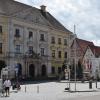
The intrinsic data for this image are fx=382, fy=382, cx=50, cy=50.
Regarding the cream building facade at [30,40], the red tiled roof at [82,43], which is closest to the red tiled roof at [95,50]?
the red tiled roof at [82,43]

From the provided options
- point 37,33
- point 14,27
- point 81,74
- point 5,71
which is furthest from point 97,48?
point 5,71

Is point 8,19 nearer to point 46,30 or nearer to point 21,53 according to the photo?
point 21,53

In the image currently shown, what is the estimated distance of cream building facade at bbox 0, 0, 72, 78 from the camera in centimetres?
7206

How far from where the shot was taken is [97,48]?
109938 mm

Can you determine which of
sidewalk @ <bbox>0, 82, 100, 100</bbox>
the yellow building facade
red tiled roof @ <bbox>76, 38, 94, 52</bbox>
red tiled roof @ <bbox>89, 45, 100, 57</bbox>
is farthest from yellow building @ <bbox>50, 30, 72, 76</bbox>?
sidewalk @ <bbox>0, 82, 100, 100</bbox>

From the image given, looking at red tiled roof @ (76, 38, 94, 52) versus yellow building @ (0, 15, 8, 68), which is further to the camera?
red tiled roof @ (76, 38, 94, 52)

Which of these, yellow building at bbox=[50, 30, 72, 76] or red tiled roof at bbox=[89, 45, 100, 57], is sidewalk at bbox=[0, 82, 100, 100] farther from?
red tiled roof at bbox=[89, 45, 100, 57]

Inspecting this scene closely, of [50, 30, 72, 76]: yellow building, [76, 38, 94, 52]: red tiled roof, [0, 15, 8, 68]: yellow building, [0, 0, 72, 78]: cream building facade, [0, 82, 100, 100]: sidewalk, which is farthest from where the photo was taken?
[76, 38, 94, 52]: red tiled roof

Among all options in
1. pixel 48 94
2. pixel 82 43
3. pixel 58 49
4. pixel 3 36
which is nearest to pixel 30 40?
pixel 3 36

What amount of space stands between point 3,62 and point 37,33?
45.5ft

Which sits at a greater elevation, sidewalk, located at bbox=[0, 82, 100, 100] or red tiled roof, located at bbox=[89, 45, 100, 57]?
red tiled roof, located at bbox=[89, 45, 100, 57]

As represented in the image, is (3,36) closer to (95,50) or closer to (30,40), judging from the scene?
(30,40)

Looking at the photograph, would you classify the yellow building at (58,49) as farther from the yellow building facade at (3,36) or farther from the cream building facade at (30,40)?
the yellow building facade at (3,36)

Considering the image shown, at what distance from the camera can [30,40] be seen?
79188 millimetres
